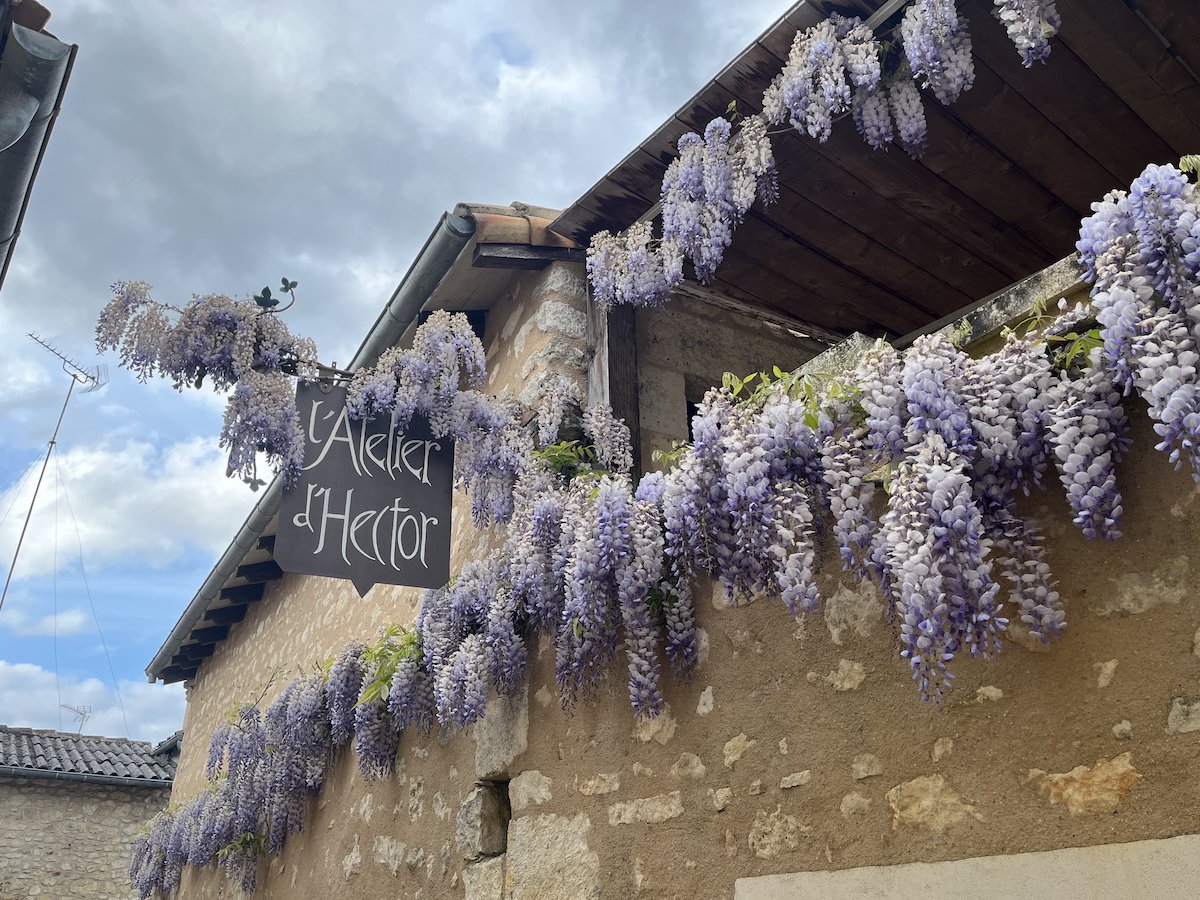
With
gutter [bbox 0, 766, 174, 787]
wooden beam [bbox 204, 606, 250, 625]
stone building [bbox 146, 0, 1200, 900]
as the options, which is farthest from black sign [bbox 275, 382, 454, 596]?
gutter [bbox 0, 766, 174, 787]

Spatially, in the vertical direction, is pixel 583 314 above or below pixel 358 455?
above

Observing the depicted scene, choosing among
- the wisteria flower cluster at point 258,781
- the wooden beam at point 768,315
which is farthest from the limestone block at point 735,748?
the wisteria flower cluster at point 258,781

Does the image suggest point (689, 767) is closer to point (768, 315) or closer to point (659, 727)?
point (659, 727)

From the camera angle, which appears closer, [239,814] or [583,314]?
[583,314]

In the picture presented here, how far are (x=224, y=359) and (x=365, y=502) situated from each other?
69 centimetres

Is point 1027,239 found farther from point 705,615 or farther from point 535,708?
point 535,708

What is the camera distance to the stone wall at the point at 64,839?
31.8 ft

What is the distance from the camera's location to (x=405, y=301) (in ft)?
14.1

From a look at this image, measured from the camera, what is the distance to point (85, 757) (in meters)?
11.0

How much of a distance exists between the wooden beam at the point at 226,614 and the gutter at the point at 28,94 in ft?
17.3

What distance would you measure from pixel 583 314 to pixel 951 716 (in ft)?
8.01

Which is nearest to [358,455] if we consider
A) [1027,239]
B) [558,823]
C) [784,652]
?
[558,823]

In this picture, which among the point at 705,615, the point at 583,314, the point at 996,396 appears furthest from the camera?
the point at 583,314

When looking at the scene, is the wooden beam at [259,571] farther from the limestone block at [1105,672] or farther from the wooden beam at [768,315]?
the limestone block at [1105,672]
